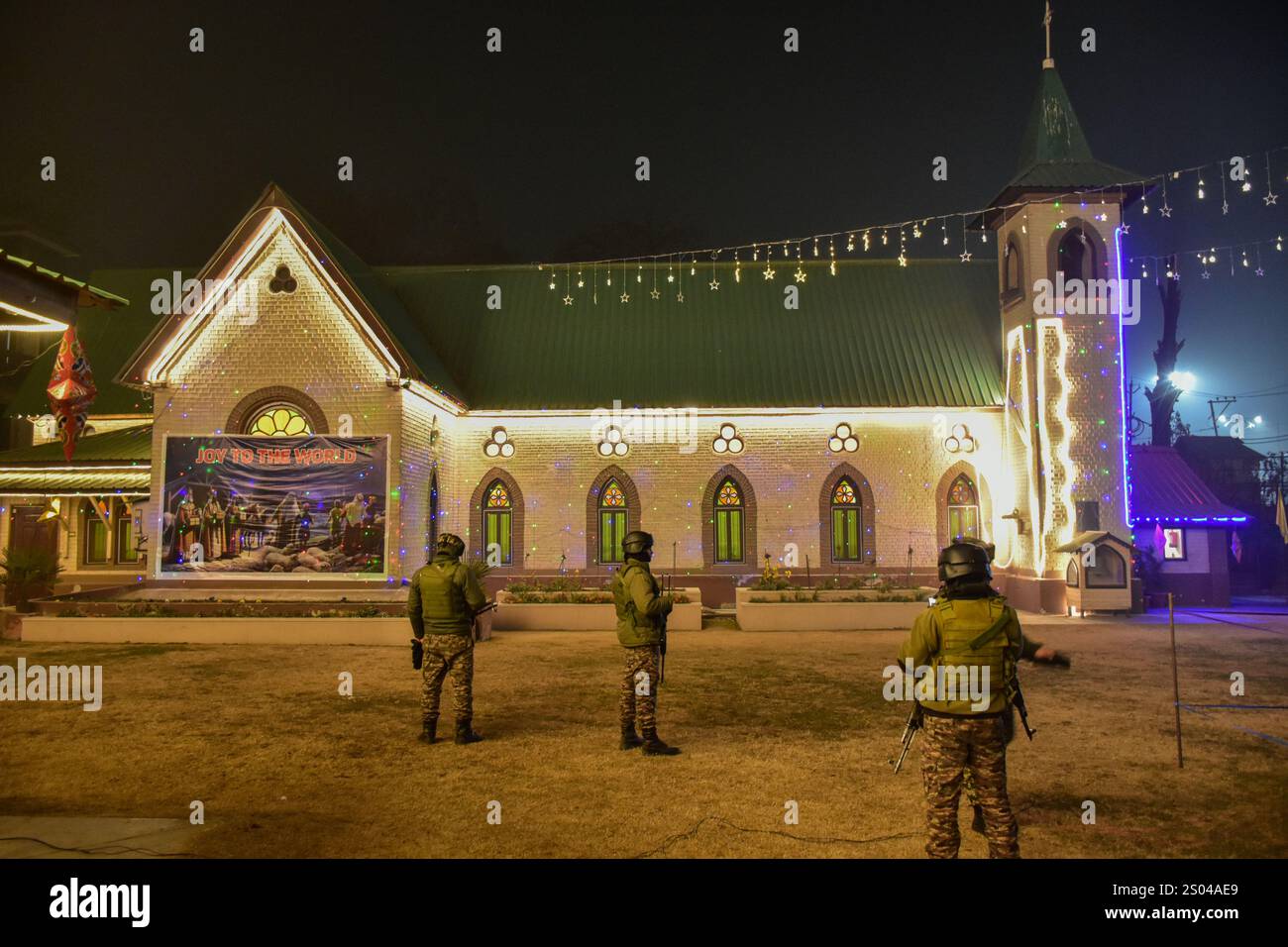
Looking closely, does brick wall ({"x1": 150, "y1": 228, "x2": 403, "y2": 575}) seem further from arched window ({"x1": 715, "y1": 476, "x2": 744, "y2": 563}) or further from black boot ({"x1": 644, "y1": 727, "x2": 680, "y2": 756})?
black boot ({"x1": 644, "y1": 727, "x2": 680, "y2": 756})

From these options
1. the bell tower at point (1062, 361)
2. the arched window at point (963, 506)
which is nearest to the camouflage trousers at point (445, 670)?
the bell tower at point (1062, 361)

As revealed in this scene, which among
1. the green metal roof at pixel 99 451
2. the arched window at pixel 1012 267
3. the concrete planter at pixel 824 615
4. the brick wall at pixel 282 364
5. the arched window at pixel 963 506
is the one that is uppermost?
the arched window at pixel 1012 267

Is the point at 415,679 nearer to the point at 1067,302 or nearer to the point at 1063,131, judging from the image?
the point at 1067,302

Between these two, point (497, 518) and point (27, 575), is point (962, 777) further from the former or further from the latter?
point (27, 575)

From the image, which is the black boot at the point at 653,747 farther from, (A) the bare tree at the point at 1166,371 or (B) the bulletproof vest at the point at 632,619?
(A) the bare tree at the point at 1166,371


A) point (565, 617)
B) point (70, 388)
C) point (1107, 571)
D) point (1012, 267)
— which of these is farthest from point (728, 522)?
point (70, 388)

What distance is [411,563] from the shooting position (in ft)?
65.7

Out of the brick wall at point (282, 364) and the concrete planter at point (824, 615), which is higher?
the brick wall at point (282, 364)

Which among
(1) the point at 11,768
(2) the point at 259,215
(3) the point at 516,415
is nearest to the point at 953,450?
(3) the point at 516,415

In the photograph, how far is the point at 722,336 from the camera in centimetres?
2580

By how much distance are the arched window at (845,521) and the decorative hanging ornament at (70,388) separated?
18716 millimetres

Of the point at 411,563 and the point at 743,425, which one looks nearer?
the point at 411,563

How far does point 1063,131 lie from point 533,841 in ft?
81.3

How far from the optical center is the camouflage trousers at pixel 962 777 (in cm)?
498
